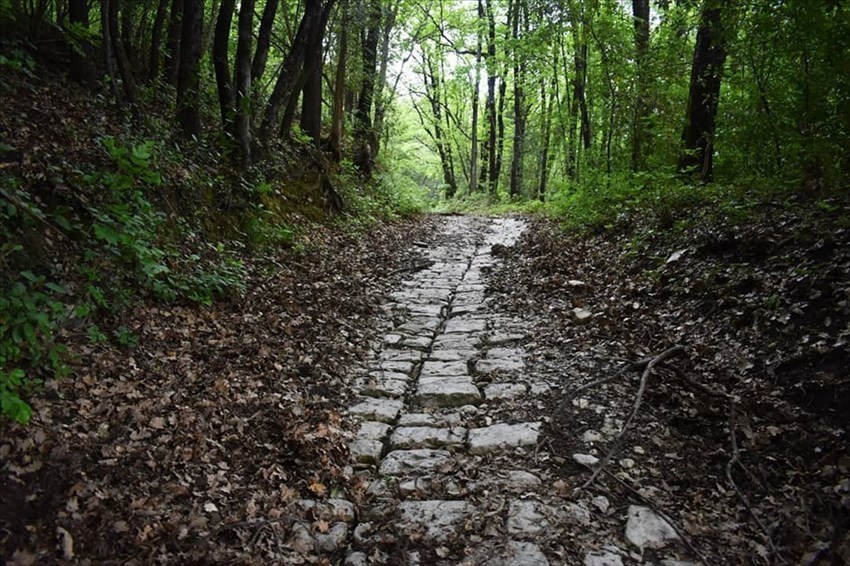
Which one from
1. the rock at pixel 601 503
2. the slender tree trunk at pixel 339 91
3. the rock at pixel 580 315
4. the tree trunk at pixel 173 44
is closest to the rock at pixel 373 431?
the rock at pixel 601 503

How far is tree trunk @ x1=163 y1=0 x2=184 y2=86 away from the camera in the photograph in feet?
27.0

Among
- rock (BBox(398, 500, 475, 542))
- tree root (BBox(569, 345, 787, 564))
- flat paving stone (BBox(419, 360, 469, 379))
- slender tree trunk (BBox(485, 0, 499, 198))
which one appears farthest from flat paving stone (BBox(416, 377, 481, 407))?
slender tree trunk (BBox(485, 0, 499, 198))

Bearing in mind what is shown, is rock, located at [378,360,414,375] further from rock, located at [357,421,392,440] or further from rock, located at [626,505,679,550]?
rock, located at [626,505,679,550]

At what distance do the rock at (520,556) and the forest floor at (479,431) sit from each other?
0.06 feet

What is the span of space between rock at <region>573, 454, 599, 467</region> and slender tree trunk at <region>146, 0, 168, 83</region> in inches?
318

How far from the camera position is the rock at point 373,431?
451cm

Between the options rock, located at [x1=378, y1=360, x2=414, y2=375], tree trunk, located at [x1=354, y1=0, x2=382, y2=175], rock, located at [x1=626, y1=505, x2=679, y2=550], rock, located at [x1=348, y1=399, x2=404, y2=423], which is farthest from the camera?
tree trunk, located at [x1=354, y1=0, x2=382, y2=175]

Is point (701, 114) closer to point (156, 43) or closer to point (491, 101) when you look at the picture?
point (156, 43)

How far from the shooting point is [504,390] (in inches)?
207

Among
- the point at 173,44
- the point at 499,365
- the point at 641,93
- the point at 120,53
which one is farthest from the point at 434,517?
the point at 641,93

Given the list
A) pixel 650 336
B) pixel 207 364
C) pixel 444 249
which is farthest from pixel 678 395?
pixel 444 249

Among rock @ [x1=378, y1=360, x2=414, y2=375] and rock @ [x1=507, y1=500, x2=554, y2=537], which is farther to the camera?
rock @ [x1=378, y1=360, x2=414, y2=375]

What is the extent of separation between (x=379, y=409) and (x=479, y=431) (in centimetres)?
96

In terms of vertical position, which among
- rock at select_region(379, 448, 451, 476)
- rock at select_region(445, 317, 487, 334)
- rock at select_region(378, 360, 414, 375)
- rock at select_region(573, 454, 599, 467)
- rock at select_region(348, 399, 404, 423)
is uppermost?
rock at select_region(445, 317, 487, 334)
